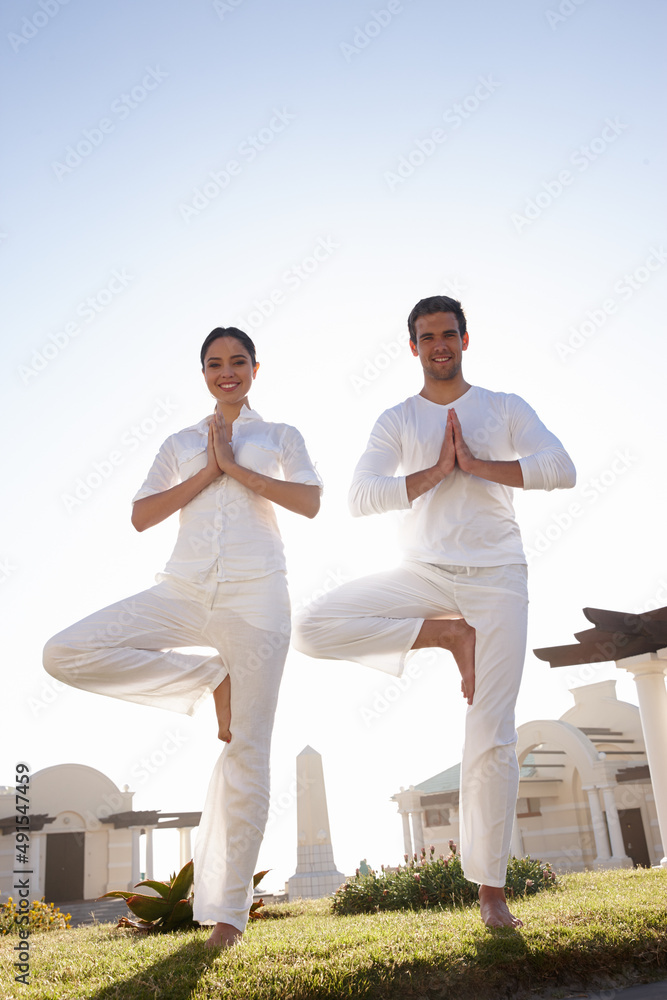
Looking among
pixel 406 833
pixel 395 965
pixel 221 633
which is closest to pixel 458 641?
pixel 221 633

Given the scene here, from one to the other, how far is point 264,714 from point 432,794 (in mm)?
22714


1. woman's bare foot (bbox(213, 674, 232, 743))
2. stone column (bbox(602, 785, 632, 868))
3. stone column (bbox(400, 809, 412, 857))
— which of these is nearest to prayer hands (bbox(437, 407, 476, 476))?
woman's bare foot (bbox(213, 674, 232, 743))

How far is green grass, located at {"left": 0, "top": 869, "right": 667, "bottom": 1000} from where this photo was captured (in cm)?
259

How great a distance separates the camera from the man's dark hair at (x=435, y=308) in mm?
4414

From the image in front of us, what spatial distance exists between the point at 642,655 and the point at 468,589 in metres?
6.32

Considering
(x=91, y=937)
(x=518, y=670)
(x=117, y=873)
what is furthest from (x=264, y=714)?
(x=117, y=873)

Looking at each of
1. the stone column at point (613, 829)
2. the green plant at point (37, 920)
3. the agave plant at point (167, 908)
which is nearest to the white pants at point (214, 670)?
the agave plant at point (167, 908)

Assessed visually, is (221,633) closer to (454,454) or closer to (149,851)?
(454,454)

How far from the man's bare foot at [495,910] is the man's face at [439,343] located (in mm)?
2776

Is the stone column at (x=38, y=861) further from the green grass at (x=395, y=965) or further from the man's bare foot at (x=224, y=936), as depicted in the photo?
the man's bare foot at (x=224, y=936)

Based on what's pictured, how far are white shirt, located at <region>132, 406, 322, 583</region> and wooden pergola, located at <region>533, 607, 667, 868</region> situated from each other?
578cm

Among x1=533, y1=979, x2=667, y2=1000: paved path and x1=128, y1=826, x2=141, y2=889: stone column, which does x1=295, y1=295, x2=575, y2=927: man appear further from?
x1=128, y1=826, x2=141, y2=889: stone column

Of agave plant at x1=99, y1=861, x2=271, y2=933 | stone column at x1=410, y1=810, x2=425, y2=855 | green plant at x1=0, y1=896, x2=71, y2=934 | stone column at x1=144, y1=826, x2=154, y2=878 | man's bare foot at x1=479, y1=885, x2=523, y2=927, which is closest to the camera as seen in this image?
man's bare foot at x1=479, y1=885, x2=523, y2=927

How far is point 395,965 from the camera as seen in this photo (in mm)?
2760
